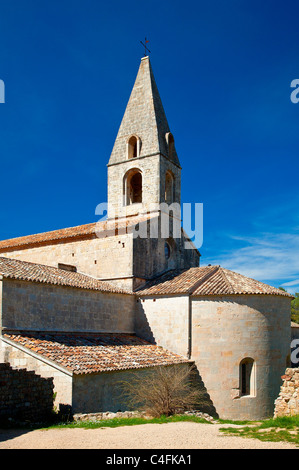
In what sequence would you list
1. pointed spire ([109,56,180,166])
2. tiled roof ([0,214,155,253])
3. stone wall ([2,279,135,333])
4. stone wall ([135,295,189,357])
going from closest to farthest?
stone wall ([2,279,135,333]), stone wall ([135,295,189,357]), tiled roof ([0,214,155,253]), pointed spire ([109,56,180,166])

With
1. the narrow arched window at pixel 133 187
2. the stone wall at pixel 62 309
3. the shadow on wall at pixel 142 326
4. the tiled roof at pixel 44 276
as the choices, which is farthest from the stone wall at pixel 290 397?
the narrow arched window at pixel 133 187

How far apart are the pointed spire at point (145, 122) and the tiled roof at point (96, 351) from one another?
34.9 feet

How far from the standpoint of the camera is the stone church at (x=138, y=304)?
1473cm

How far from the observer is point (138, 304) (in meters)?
21.2

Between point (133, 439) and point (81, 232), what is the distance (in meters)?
15.1

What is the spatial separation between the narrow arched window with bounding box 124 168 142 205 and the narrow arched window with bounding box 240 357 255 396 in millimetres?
10747

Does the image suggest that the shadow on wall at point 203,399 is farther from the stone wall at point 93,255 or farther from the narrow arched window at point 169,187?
the narrow arched window at point 169,187

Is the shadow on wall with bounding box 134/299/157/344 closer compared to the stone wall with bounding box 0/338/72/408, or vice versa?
the stone wall with bounding box 0/338/72/408

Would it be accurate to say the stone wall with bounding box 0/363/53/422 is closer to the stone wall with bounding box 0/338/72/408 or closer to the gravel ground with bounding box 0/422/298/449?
the stone wall with bounding box 0/338/72/408

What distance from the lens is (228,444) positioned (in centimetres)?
851

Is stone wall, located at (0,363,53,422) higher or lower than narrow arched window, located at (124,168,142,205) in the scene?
lower

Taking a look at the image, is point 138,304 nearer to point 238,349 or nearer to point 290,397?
point 238,349

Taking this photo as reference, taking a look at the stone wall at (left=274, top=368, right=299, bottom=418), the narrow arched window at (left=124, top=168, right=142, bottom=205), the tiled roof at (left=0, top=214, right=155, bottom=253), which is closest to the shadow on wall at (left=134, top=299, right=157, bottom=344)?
the tiled roof at (left=0, top=214, right=155, bottom=253)

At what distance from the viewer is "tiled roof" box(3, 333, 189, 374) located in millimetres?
13836
